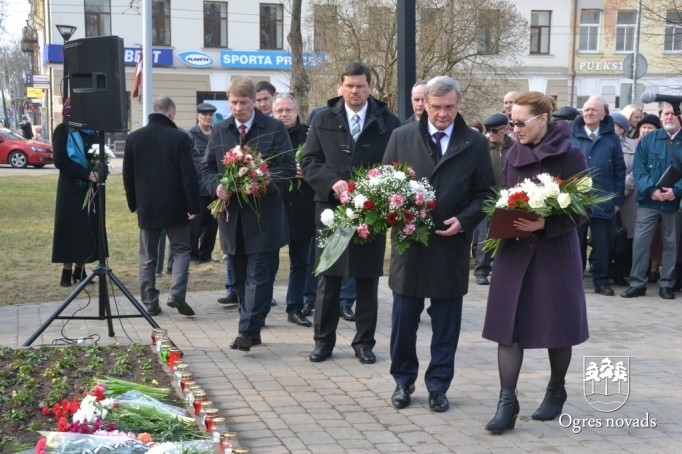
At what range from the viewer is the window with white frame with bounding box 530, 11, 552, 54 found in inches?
1861

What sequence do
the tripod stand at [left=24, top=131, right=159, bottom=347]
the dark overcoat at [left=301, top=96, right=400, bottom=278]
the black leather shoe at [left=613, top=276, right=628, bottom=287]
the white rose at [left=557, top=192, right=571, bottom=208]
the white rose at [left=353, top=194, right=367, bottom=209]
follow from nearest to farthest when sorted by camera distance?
the white rose at [left=557, top=192, right=571, bottom=208] < the white rose at [left=353, top=194, right=367, bottom=209] < the dark overcoat at [left=301, top=96, right=400, bottom=278] < the tripod stand at [left=24, top=131, right=159, bottom=347] < the black leather shoe at [left=613, top=276, right=628, bottom=287]

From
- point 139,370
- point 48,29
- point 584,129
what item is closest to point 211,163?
point 139,370

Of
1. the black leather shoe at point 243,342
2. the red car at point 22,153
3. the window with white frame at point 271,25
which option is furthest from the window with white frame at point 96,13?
the black leather shoe at point 243,342

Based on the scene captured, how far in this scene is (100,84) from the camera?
8.04 metres

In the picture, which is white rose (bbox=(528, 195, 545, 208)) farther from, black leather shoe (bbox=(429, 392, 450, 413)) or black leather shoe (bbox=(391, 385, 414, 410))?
black leather shoe (bbox=(391, 385, 414, 410))

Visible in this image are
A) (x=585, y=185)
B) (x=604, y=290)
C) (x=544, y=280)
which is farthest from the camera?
(x=604, y=290)

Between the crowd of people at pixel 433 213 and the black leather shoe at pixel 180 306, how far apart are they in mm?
13

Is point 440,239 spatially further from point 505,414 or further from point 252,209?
point 252,209

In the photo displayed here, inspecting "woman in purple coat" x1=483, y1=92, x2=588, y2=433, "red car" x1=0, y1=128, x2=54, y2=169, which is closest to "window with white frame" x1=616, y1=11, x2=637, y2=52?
"red car" x1=0, y1=128, x2=54, y2=169

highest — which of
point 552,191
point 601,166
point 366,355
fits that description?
point 552,191

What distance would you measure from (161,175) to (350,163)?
2.65m

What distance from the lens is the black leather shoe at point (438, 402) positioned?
19.7 ft

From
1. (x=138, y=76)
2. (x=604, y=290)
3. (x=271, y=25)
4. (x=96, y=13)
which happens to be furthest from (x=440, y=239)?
(x=271, y=25)

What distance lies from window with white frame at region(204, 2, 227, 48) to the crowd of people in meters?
34.8
